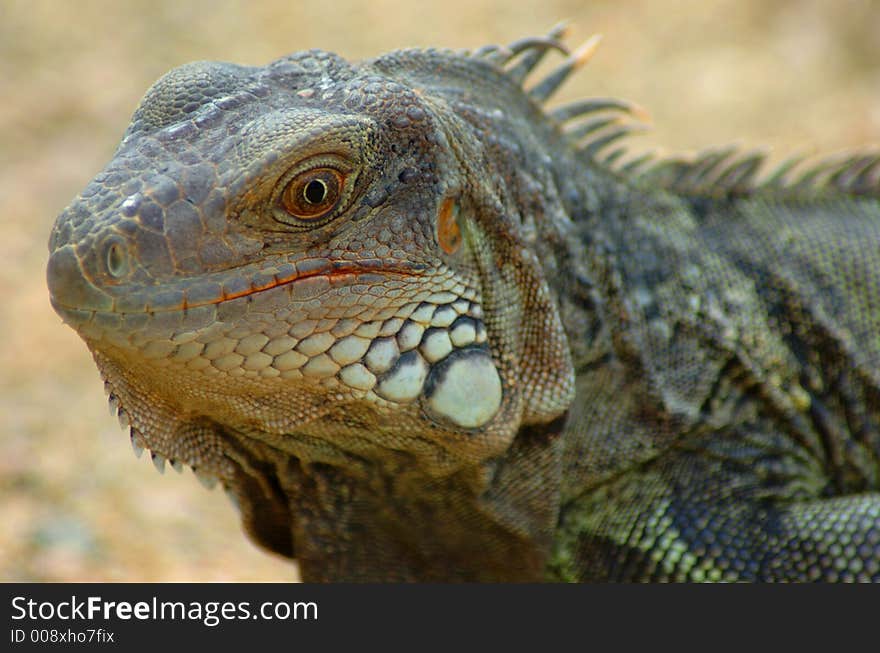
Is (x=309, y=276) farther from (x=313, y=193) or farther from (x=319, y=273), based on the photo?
(x=313, y=193)

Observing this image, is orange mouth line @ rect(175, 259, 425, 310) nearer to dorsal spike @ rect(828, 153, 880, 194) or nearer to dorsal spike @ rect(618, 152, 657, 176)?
dorsal spike @ rect(618, 152, 657, 176)

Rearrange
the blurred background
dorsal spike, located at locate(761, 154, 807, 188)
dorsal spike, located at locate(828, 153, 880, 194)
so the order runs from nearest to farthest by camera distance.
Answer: dorsal spike, located at locate(761, 154, 807, 188)
dorsal spike, located at locate(828, 153, 880, 194)
the blurred background

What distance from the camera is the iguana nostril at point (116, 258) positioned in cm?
260

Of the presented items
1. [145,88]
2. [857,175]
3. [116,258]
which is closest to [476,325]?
[116,258]

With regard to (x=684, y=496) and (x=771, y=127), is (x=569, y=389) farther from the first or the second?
(x=771, y=127)

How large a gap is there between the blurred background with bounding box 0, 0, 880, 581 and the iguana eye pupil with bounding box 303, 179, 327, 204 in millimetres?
3176

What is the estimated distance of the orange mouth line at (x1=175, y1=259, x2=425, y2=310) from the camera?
267cm

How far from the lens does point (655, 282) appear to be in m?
3.67

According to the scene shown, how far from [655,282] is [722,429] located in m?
0.60

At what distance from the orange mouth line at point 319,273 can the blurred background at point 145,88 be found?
9.84ft

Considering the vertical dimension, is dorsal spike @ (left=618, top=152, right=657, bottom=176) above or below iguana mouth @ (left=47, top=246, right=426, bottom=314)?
above

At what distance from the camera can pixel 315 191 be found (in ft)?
9.08

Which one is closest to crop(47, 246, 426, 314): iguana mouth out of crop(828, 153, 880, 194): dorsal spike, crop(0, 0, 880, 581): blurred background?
crop(828, 153, 880, 194): dorsal spike

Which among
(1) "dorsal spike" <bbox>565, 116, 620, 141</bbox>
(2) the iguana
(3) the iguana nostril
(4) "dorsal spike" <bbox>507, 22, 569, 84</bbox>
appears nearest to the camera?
(3) the iguana nostril
